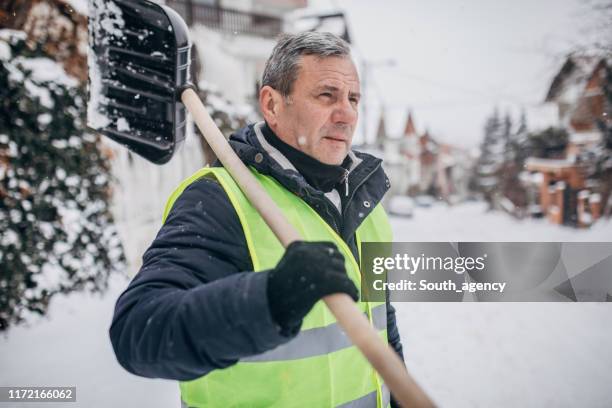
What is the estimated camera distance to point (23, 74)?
309 centimetres

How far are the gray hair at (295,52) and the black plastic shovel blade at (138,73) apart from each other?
0.45 metres

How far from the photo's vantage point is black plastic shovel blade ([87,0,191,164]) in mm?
1519

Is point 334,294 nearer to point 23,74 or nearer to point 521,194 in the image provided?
point 23,74

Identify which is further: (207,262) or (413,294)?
(413,294)

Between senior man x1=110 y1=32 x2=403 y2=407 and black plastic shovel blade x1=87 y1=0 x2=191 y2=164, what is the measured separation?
421mm

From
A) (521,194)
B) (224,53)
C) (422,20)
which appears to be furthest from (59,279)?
(521,194)

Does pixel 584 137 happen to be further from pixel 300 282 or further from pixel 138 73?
pixel 300 282

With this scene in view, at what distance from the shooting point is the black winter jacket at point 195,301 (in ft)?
2.41

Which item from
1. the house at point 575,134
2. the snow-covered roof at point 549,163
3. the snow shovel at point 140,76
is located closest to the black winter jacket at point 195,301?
the snow shovel at point 140,76

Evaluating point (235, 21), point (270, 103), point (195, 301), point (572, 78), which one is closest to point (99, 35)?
point (270, 103)

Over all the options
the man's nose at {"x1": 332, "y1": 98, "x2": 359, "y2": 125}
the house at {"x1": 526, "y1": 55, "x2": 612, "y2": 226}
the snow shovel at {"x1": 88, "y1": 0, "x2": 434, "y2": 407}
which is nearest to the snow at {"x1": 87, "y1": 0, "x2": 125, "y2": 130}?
the snow shovel at {"x1": 88, "y1": 0, "x2": 434, "y2": 407}

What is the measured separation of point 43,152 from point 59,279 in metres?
1.09

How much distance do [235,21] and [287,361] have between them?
10.9m

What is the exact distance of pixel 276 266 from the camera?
79cm
